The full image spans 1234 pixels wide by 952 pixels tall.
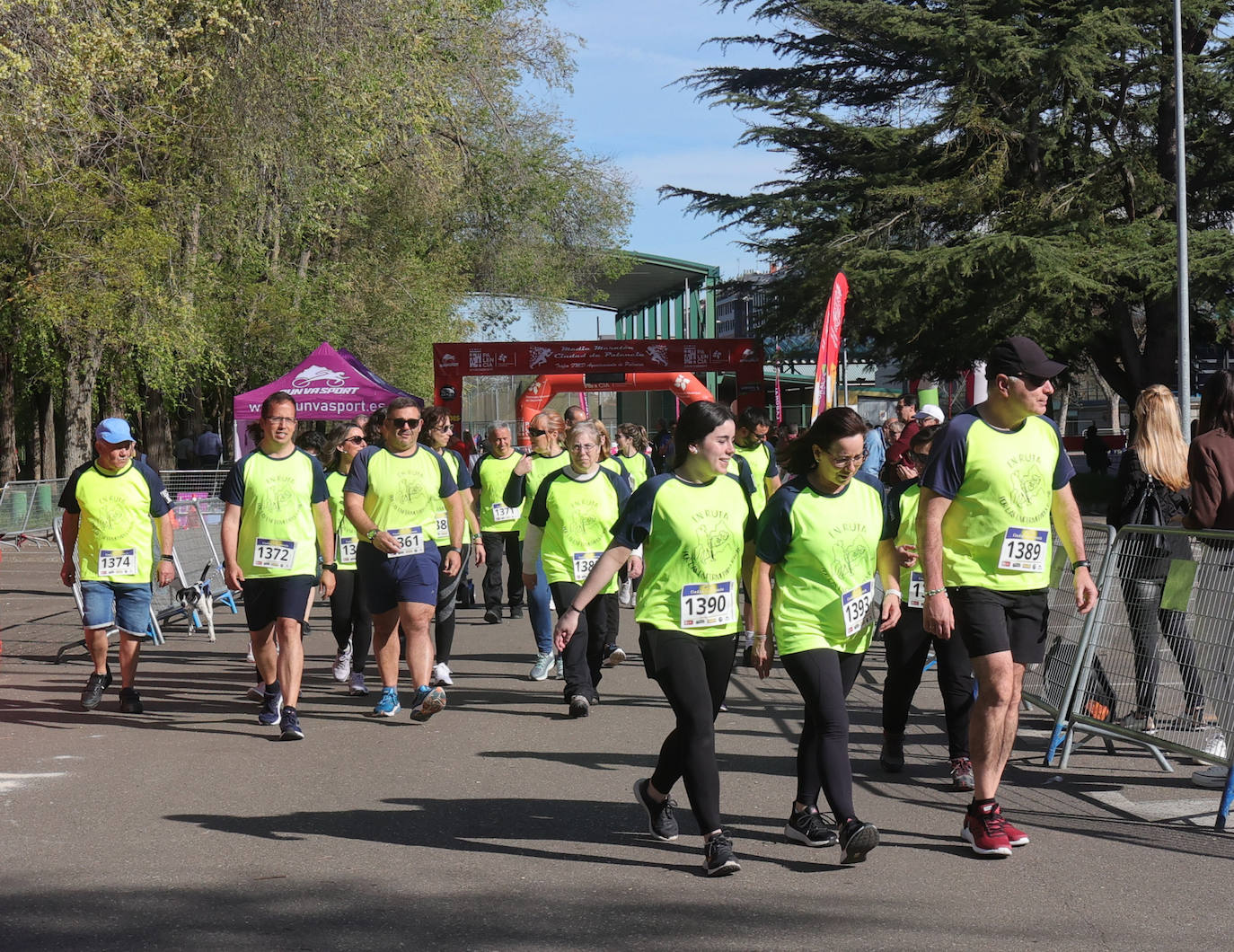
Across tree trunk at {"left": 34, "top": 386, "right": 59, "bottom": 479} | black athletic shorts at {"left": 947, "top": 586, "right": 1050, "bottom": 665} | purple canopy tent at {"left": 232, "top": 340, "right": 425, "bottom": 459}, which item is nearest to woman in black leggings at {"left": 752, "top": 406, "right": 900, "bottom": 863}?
black athletic shorts at {"left": 947, "top": 586, "right": 1050, "bottom": 665}

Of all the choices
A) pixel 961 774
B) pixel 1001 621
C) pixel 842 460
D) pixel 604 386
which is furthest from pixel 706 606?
pixel 604 386

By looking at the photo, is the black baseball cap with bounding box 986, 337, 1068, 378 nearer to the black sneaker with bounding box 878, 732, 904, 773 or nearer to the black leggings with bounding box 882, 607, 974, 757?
the black leggings with bounding box 882, 607, 974, 757

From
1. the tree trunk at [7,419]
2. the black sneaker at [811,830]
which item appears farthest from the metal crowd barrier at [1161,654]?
the tree trunk at [7,419]

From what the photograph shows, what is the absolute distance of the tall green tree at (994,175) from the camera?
86.6 feet

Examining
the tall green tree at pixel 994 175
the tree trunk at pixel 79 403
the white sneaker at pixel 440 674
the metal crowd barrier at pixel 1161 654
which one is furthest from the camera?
the tall green tree at pixel 994 175

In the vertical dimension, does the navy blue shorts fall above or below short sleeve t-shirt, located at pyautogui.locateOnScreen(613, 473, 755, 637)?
below

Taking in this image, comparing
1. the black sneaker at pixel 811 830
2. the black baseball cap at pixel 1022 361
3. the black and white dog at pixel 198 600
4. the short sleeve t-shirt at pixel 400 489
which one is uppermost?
the black baseball cap at pixel 1022 361

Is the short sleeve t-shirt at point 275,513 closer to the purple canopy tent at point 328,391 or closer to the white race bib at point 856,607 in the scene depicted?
the white race bib at point 856,607

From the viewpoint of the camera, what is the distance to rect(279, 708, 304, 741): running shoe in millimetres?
8016

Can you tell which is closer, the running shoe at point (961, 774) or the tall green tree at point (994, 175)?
the running shoe at point (961, 774)

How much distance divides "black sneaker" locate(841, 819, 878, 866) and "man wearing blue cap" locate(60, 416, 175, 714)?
5021 millimetres

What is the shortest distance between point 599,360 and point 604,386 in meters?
0.83

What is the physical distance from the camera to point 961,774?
678cm

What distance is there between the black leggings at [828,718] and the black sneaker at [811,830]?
20 centimetres
